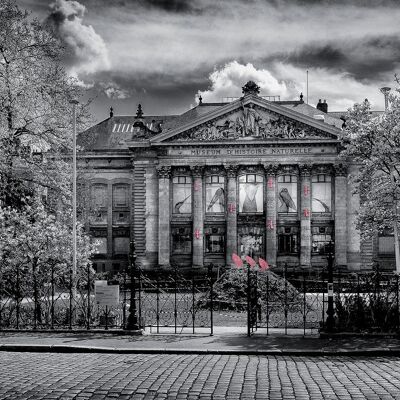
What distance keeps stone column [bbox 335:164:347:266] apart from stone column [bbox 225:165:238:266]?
888cm

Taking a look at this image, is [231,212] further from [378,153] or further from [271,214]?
[378,153]

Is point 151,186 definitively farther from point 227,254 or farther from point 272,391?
point 272,391

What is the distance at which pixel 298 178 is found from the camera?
179 ft

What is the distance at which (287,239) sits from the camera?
54906 millimetres

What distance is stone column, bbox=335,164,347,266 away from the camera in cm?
5402

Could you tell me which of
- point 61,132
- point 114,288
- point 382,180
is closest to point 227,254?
point 382,180

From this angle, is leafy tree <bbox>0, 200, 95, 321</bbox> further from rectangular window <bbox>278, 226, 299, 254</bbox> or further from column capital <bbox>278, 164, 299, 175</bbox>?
column capital <bbox>278, 164, 299, 175</bbox>

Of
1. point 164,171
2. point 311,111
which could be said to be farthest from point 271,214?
point 311,111

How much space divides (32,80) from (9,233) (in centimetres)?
707

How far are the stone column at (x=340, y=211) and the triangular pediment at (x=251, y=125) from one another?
10.6ft

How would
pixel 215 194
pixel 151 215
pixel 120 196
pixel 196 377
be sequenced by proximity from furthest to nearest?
pixel 120 196
pixel 151 215
pixel 215 194
pixel 196 377

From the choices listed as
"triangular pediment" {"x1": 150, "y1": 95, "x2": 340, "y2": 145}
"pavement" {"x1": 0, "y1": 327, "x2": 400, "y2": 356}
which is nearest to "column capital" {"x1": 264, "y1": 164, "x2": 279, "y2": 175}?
"triangular pediment" {"x1": 150, "y1": 95, "x2": 340, "y2": 145}

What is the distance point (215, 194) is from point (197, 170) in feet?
8.99

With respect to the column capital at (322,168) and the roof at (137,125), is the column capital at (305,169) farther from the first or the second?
the roof at (137,125)
